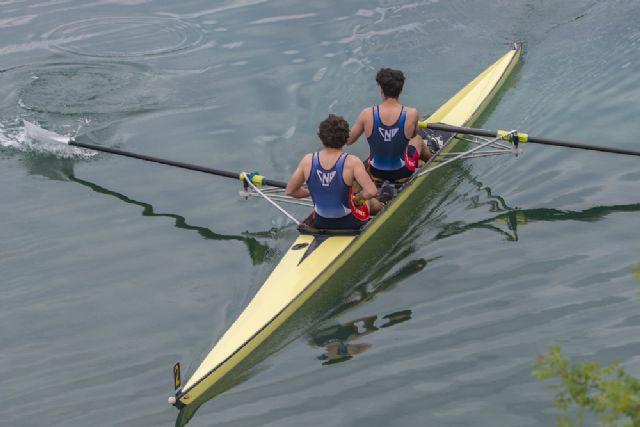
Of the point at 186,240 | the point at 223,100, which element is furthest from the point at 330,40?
the point at 186,240

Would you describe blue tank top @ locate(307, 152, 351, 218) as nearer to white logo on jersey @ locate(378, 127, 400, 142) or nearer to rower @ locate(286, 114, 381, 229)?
rower @ locate(286, 114, 381, 229)

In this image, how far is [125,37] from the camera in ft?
61.7

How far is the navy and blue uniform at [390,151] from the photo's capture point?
39.8ft

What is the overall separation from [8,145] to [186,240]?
4331mm

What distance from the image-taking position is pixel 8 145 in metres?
14.9

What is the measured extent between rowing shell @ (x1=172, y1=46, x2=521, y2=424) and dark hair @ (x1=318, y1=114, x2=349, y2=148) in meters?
1.32

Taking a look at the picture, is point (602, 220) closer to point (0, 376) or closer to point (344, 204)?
point (344, 204)

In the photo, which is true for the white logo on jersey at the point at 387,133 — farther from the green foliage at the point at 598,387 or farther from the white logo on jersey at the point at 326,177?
the green foliage at the point at 598,387

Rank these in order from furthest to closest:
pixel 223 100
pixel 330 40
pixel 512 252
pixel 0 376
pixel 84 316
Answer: pixel 330 40
pixel 223 100
pixel 512 252
pixel 84 316
pixel 0 376

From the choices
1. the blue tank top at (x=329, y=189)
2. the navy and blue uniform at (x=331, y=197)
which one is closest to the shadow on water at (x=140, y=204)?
the navy and blue uniform at (x=331, y=197)

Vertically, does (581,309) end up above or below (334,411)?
above

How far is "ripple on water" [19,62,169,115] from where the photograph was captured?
15922 mm

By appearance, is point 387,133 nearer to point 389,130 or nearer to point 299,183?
point 389,130

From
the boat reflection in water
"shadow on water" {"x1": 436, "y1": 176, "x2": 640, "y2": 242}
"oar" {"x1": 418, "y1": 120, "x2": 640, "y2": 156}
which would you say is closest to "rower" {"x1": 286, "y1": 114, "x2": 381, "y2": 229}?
the boat reflection in water
